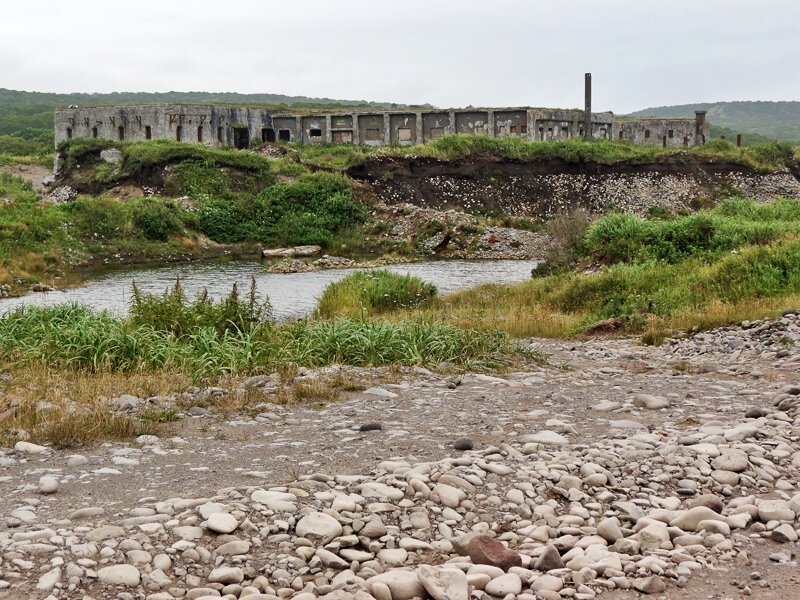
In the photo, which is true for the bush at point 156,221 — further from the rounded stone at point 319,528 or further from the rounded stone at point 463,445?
the rounded stone at point 319,528

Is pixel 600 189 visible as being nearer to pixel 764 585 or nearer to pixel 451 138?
pixel 451 138

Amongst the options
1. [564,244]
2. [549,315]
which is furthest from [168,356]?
[564,244]

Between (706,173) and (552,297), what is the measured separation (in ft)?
121

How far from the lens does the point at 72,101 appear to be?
517ft

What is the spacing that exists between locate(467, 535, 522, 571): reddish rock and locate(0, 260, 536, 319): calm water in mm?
15970

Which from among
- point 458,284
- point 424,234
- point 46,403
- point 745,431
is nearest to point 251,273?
point 458,284

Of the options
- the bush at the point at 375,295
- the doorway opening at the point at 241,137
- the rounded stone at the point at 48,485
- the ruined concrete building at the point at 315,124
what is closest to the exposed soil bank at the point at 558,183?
the ruined concrete building at the point at 315,124

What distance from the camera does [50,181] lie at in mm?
56750

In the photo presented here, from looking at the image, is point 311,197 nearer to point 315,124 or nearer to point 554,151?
point 554,151

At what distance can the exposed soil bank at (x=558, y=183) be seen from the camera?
4891cm

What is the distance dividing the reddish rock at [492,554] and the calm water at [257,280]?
52.4ft

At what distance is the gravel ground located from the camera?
176 inches

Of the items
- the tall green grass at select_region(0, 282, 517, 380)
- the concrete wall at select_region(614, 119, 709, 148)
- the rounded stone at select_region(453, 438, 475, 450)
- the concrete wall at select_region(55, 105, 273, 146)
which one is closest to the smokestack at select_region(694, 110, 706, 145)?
the concrete wall at select_region(614, 119, 709, 148)

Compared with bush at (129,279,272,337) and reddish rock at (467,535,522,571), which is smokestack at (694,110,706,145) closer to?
bush at (129,279,272,337)
